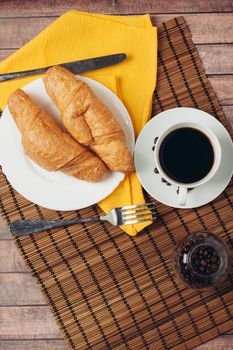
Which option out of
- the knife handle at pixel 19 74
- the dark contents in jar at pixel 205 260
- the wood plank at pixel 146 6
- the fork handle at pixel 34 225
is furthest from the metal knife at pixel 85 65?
the dark contents in jar at pixel 205 260

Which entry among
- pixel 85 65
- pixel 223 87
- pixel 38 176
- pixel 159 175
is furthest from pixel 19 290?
pixel 223 87

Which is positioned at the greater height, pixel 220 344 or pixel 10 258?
pixel 10 258

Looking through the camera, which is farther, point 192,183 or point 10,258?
point 10,258

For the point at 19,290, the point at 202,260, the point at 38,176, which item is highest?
the point at 38,176

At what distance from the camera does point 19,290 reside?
1.16 metres

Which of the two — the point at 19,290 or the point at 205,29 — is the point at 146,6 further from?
the point at 19,290

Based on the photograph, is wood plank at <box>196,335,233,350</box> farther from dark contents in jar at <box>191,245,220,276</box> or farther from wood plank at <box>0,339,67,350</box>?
wood plank at <box>0,339,67,350</box>

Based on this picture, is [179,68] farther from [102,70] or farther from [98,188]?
[98,188]

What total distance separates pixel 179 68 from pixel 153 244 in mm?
410

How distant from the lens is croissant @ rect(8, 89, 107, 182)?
102 cm

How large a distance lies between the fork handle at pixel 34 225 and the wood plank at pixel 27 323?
7.7 inches

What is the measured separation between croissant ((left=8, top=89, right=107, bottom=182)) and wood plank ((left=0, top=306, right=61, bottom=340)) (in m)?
0.36

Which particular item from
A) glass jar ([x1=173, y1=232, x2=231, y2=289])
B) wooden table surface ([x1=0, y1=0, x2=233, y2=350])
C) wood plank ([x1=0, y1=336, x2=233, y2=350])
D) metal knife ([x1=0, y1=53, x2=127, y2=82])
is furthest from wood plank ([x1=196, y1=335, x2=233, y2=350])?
metal knife ([x1=0, y1=53, x2=127, y2=82])

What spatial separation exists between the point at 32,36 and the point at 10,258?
53 cm
